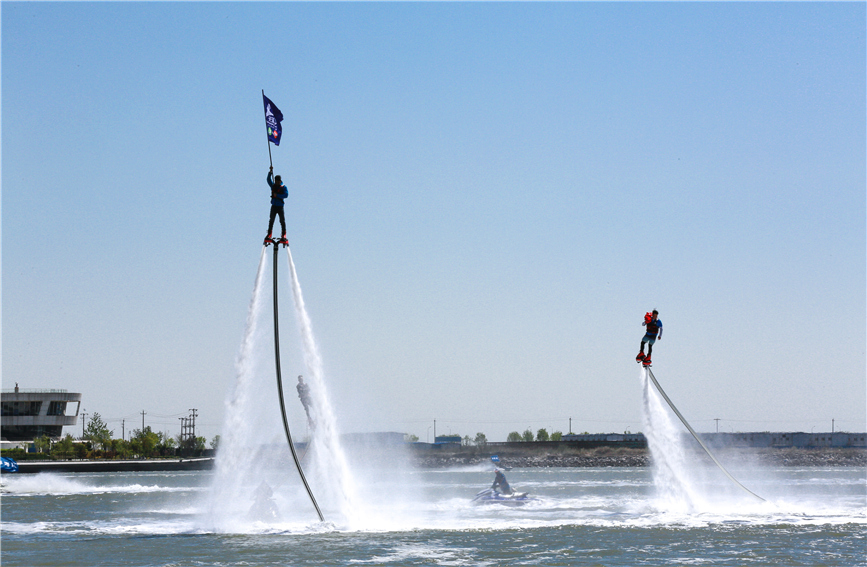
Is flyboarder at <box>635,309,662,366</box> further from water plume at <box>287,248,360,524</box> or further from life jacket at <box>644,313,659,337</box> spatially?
water plume at <box>287,248,360,524</box>

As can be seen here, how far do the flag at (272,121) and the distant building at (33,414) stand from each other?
145 meters

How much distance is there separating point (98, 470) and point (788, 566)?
125409 mm

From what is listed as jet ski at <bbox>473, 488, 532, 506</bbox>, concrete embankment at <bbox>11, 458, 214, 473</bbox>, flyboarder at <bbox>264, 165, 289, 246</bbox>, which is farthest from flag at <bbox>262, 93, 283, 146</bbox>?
concrete embankment at <bbox>11, 458, 214, 473</bbox>

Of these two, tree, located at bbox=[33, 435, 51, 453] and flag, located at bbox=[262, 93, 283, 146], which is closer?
flag, located at bbox=[262, 93, 283, 146]

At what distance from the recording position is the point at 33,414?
162m

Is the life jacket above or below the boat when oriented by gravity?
above

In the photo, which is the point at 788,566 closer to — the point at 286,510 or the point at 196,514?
the point at 286,510

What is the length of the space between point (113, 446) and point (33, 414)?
57.4ft

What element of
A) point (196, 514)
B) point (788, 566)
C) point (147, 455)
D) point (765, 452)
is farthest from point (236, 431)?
point (765, 452)

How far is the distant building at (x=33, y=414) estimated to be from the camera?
16062 cm

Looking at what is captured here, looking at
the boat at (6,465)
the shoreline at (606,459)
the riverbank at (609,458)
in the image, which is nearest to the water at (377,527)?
the boat at (6,465)

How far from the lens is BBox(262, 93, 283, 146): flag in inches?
1296

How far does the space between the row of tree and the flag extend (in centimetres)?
13775

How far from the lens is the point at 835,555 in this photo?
33.2m
